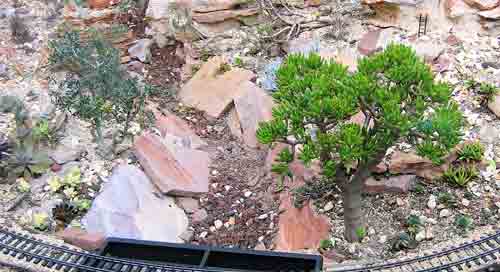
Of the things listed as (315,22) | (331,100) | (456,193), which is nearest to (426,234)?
(456,193)

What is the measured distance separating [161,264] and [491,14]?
18.1 feet

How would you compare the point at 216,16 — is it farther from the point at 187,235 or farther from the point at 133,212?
the point at 187,235

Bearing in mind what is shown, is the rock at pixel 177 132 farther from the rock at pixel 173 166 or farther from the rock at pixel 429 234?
the rock at pixel 429 234

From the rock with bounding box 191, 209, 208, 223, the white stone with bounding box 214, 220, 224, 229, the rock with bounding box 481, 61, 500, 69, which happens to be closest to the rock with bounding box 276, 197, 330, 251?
the white stone with bounding box 214, 220, 224, 229

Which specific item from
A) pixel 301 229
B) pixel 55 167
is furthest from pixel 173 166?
pixel 301 229

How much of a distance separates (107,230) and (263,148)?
217cm

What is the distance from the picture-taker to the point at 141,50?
9.02 meters

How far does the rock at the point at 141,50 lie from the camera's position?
895 cm

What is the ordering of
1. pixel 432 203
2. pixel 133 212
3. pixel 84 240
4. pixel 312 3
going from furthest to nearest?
pixel 312 3
pixel 133 212
pixel 432 203
pixel 84 240

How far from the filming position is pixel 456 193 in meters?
6.46

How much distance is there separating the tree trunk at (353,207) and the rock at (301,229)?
289 millimetres

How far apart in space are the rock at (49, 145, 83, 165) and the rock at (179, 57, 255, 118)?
1761mm

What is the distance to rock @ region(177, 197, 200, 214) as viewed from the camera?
22.6 ft

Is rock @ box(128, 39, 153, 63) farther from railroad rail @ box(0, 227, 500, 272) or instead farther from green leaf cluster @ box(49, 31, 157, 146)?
railroad rail @ box(0, 227, 500, 272)
